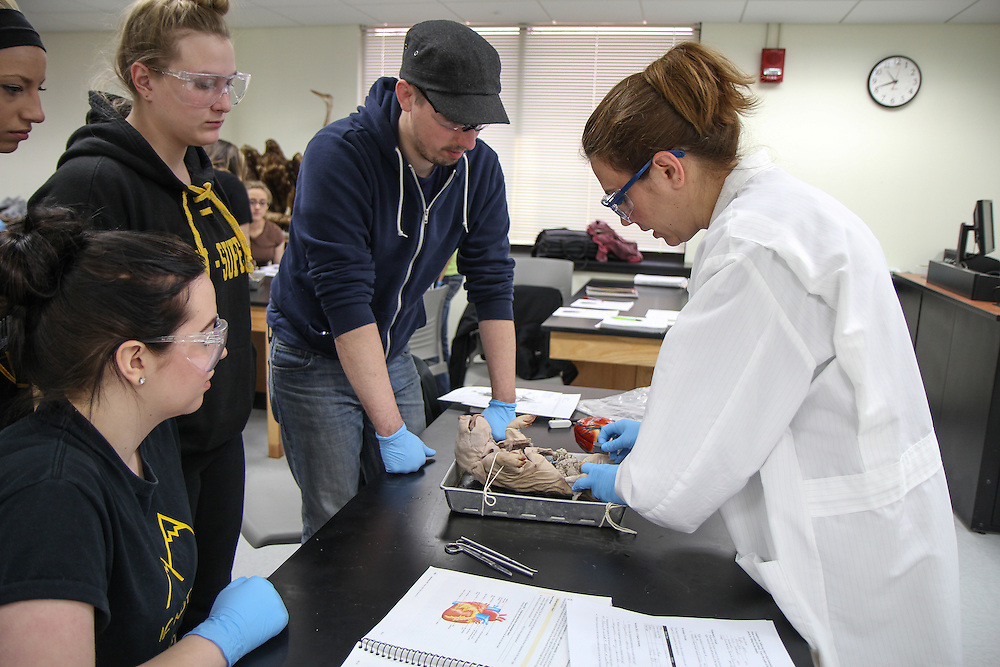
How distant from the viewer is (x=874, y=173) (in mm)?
4930

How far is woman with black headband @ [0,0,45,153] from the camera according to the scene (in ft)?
4.12

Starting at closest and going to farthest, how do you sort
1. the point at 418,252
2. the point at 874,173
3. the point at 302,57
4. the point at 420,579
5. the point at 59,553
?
1. the point at 59,553
2. the point at 420,579
3. the point at 418,252
4. the point at 874,173
5. the point at 302,57

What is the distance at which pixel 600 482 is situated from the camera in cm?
115

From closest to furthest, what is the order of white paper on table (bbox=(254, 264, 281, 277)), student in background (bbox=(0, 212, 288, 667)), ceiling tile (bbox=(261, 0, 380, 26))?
student in background (bbox=(0, 212, 288, 667))
white paper on table (bbox=(254, 264, 281, 277))
ceiling tile (bbox=(261, 0, 380, 26))

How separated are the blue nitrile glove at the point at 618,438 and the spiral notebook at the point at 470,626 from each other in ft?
1.51

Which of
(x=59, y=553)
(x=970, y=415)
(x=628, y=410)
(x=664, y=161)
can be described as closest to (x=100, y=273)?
(x=59, y=553)

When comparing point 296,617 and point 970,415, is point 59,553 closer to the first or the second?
point 296,617

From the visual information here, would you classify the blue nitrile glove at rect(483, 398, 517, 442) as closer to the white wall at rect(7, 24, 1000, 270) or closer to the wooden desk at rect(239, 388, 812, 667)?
the wooden desk at rect(239, 388, 812, 667)

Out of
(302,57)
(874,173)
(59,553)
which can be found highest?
(302,57)

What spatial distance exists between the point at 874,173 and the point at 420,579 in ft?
16.6

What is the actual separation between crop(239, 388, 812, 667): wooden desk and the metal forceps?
12mm

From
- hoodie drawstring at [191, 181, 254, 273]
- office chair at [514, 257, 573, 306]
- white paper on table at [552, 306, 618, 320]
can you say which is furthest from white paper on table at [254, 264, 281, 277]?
hoodie drawstring at [191, 181, 254, 273]

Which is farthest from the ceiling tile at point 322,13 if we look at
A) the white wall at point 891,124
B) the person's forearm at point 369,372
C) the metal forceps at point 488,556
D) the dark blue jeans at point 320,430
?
the metal forceps at point 488,556

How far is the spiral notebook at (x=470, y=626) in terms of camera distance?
80cm
